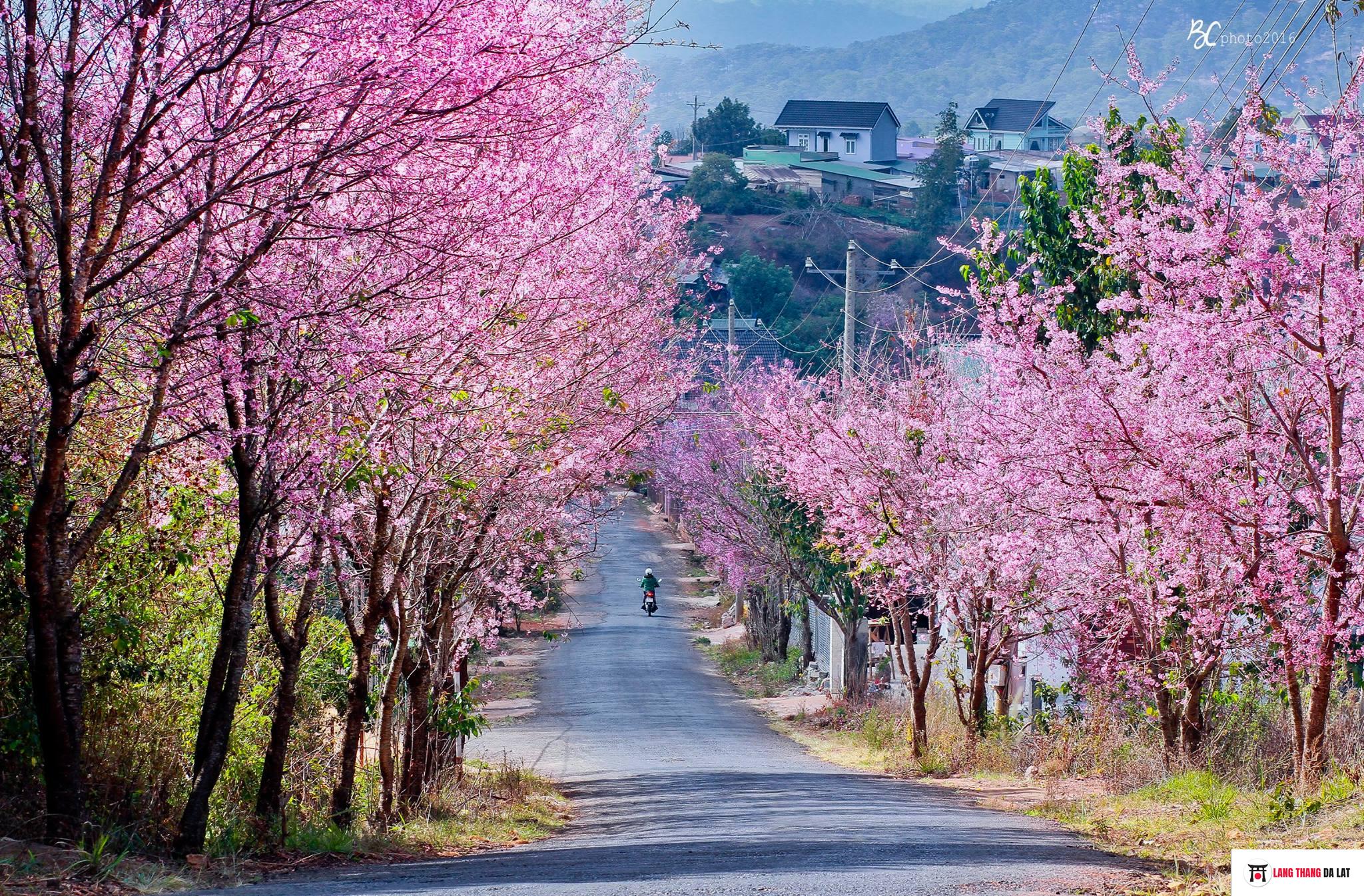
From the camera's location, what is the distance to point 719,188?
7388 cm

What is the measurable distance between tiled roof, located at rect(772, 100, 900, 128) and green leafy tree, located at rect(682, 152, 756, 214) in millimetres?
22614

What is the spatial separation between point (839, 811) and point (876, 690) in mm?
14614

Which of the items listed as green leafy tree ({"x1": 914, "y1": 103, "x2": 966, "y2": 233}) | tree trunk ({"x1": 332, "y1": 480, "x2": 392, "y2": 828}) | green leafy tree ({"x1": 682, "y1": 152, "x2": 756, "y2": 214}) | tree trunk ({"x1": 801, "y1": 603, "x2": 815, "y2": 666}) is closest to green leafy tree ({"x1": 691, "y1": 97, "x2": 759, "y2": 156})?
green leafy tree ({"x1": 682, "y1": 152, "x2": 756, "y2": 214})

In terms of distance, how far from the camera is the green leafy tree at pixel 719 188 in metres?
73.4

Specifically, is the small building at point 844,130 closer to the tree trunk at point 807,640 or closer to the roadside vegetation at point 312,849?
the tree trunk at point 807,640

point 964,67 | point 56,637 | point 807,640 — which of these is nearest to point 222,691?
point 56,637

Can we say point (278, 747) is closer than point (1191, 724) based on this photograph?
Yes

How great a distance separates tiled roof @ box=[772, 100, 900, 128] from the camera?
97000mm

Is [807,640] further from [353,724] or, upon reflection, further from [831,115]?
[831,115]

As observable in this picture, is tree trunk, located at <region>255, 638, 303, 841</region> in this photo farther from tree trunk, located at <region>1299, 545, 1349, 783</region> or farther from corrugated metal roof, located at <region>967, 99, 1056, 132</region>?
corrugated metal roof, located at <region>967, 99, 1056, 132</region>

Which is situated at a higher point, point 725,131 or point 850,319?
point 725,131

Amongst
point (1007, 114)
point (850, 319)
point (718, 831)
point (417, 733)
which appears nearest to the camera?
point (718, 831)

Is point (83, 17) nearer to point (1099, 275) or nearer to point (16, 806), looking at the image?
point (16, 806)

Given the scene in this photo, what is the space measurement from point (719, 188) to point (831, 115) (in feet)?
89.8
